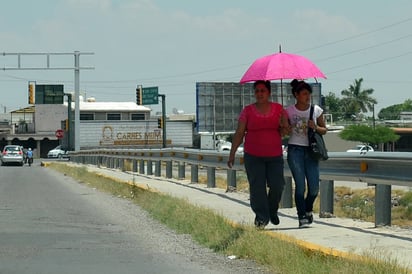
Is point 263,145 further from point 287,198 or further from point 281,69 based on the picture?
point 287,198

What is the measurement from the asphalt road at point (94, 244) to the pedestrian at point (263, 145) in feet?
3.28

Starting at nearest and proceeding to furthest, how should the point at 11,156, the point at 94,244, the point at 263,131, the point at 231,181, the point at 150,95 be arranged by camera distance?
the point at 263,131 → the point at 94,244 → the point at 231,181 → the point at 11,156 → the point at 150,95

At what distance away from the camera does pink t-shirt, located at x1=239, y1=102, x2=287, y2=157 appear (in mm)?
9445

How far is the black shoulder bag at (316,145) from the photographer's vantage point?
948cm

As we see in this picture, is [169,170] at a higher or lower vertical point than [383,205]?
lower

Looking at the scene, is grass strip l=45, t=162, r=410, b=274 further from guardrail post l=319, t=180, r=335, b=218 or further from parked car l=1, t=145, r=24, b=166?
parked car l=1, t=145, r=24, b=166

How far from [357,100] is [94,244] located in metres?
110

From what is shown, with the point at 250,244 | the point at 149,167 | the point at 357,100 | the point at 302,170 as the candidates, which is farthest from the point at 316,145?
the point at 357,100

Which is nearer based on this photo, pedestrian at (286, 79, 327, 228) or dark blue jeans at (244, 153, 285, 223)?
pedestrian at (286, 79, 327, 228)

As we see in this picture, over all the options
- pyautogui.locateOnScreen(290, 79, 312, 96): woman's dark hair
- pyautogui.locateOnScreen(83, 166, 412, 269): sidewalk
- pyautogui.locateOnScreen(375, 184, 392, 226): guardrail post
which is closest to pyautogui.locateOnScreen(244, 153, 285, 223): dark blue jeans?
pyautogui.locateOnScreen(83, 166, 412, 269): sidewalk

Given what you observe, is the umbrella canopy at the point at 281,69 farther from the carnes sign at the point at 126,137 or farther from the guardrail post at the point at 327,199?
the carnes sign at the point at 126,137

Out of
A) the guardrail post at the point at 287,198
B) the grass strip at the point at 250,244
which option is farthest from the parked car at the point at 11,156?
the guardrail post at the point at 287,198

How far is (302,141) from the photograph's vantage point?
9.66 metres

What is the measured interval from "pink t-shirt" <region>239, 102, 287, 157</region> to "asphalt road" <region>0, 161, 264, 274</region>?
1.48 metres
